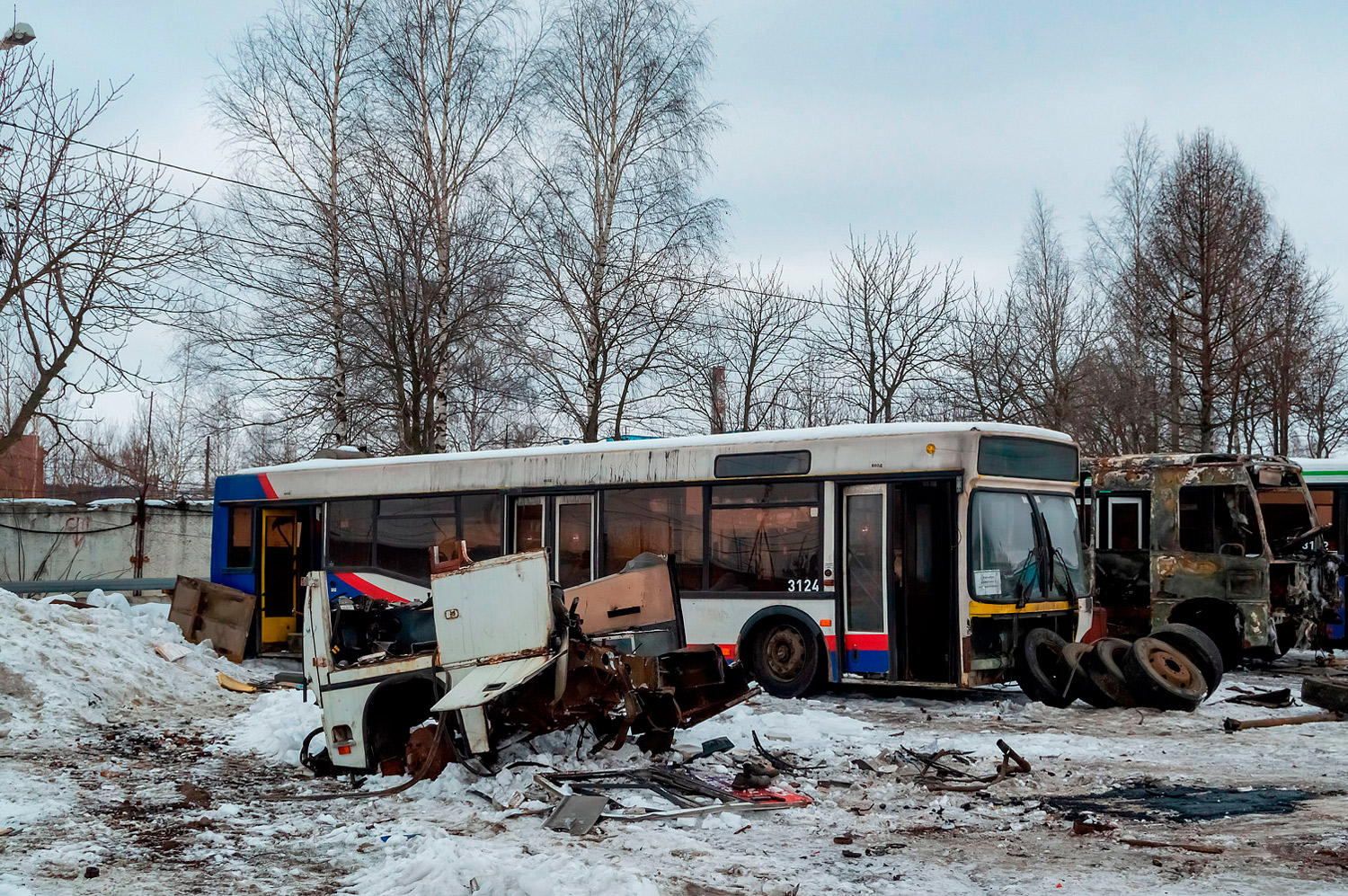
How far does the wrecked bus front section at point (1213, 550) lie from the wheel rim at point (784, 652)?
15.9ft

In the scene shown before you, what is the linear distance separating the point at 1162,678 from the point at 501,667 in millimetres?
6894

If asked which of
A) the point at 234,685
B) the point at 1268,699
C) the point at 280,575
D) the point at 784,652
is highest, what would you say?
the point at 280,575

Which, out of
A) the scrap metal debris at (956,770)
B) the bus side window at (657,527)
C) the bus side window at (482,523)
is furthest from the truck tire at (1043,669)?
the bus side window at (482,523)

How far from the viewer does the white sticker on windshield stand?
1175cm

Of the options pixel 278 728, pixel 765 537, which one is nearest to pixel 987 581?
pixel 765 537

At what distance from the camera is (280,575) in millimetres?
17109

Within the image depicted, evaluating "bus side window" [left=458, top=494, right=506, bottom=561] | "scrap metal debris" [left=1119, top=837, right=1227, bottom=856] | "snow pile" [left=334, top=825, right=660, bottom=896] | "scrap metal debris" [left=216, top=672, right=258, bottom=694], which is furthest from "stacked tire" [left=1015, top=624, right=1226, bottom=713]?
"scrap metal debris" [left=216, top=672, right=258, bottom=694]

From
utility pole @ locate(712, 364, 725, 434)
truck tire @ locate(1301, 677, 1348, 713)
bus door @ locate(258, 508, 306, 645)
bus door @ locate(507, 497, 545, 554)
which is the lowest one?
truck tire @ locate(1301, 677, 1348, 713)

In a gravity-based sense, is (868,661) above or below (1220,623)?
below

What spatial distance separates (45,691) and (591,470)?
6.17 m

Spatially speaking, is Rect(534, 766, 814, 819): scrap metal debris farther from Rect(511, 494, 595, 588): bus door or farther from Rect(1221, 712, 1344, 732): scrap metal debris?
Rect(511, 494, 595, 588): bus door

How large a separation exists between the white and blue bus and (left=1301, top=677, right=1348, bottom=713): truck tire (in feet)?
7.25

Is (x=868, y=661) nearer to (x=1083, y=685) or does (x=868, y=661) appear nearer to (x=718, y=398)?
(x=1083, y=685)

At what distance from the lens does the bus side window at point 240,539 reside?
17.3 meters
